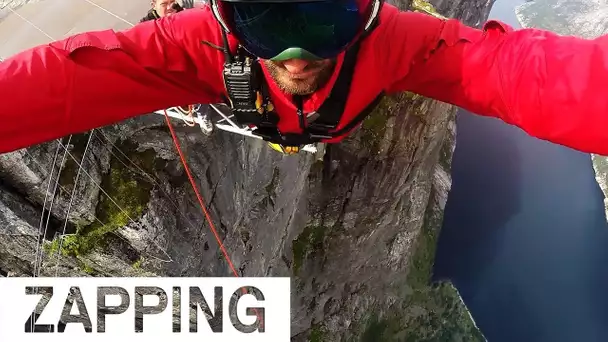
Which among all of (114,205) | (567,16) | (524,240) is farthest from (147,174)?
(567,16)

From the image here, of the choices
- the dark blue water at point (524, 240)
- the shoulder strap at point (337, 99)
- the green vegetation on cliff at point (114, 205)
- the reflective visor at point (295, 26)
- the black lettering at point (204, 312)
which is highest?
the reflective visor at point (295, 26)

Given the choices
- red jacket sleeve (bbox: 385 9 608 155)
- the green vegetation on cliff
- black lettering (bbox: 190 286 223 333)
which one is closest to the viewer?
red jacket sleeve (bbox: 385 9 608 155)

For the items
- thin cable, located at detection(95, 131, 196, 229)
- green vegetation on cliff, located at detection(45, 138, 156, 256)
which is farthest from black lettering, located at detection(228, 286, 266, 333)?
green vegetation on cliff, located at detection(45, 138, 156, 256)

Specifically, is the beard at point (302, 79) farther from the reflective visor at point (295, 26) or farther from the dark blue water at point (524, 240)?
→ the dark blue water at point (524, 240)

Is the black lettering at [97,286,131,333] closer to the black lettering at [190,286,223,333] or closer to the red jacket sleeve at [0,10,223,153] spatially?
the black lettering at [190,286,223,333]

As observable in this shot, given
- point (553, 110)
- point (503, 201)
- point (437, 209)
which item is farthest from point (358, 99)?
point (503, 201)

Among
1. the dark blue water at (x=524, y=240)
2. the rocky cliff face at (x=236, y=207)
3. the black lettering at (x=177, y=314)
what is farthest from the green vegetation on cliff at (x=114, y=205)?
the dark blue water at (x=524, y=240)

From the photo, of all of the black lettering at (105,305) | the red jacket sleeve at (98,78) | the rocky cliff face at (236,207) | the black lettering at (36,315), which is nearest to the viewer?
the red jacket sleeve at (98,78)
